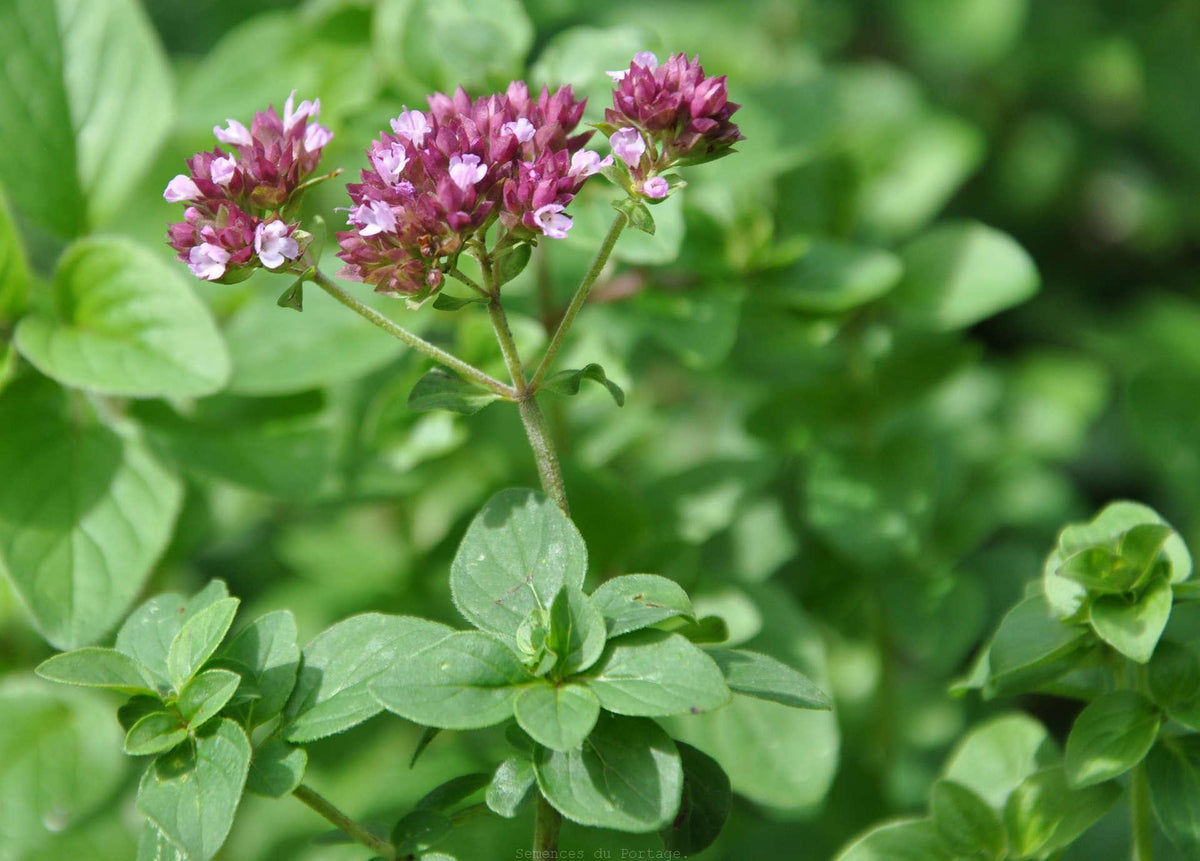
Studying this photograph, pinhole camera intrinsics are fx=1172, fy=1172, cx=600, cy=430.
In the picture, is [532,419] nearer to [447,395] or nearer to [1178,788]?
[447,395]

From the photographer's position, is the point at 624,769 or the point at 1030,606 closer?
the point at 624,769

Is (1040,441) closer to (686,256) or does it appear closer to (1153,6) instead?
(686,256)

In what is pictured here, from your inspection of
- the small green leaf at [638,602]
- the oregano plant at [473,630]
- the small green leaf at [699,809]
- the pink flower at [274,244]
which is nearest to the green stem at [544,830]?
the oregano plant at [473,630]

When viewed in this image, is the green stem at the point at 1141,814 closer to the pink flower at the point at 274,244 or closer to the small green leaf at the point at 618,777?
the small green leaf at the point at 618,777

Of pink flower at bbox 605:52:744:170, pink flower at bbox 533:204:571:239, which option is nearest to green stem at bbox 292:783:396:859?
pink flower at bbox 533:204:571:239

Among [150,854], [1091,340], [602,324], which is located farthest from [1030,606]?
[1091,340]

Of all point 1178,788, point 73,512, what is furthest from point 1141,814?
point 73,512
